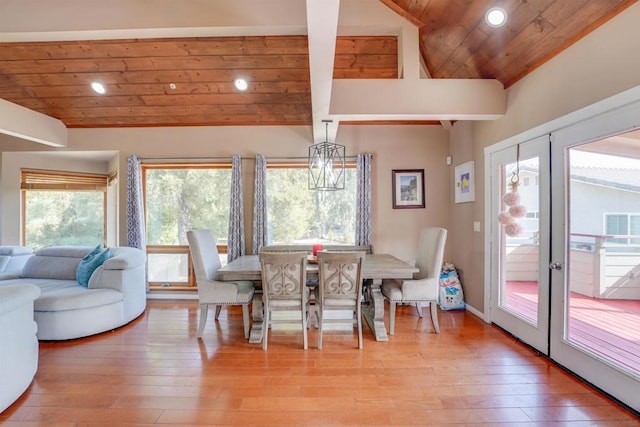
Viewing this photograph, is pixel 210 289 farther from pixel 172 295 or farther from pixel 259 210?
pixel 172 295

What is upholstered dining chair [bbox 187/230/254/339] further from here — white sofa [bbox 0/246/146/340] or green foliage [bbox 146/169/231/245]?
green foliage [bbox 146/169/231/245]

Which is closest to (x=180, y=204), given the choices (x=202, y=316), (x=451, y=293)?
(x=202, y=316)

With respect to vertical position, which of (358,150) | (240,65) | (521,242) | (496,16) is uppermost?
(240,65)

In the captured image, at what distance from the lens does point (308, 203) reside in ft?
15.6

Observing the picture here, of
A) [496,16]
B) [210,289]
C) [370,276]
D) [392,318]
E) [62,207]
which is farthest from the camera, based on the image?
[62,207]

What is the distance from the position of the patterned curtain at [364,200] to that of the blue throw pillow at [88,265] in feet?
10.7

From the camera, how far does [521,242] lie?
10.2 feet

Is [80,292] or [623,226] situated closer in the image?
[623,226]

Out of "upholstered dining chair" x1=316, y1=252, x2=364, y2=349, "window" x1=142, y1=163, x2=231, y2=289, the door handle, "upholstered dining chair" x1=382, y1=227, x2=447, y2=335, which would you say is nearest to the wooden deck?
the door handle

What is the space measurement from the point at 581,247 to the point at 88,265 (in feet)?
16.3

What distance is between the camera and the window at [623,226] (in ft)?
6.61

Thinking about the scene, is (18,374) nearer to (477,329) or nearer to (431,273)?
(431,273)

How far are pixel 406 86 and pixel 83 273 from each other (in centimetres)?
427

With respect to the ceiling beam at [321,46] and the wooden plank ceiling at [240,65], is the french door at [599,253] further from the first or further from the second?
the ceiling beam at [321,46]
